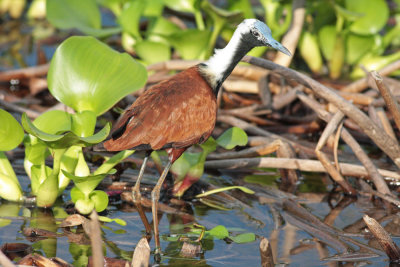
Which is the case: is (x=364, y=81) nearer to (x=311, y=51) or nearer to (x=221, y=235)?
(x=311, y=51)

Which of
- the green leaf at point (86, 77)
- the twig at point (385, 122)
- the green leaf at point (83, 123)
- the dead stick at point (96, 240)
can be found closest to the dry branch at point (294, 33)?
the twig at point (385, 122)

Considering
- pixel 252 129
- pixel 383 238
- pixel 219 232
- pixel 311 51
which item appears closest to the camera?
pixel 383 238

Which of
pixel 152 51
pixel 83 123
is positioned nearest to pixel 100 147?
pixel 83 123

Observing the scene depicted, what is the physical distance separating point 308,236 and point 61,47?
1654mm

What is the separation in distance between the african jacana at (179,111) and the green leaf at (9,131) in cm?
46

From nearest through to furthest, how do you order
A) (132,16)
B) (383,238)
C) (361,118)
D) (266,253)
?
(266,253), (383,238), (361,118), (132,16)

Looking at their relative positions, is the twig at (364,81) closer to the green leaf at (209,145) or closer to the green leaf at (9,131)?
the green leaf at (209,145)

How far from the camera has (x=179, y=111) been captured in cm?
312

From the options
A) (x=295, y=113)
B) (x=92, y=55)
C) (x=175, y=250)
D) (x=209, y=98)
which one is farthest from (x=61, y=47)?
→ (x=295, y=113)

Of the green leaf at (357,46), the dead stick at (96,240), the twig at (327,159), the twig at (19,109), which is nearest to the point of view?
the dead stick at (96,240)

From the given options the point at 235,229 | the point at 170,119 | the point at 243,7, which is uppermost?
the point at 243,7

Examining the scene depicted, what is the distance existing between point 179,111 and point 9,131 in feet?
2.78

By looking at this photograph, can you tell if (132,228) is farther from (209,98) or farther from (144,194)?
(209,98)

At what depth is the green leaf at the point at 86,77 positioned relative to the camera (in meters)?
3.40
